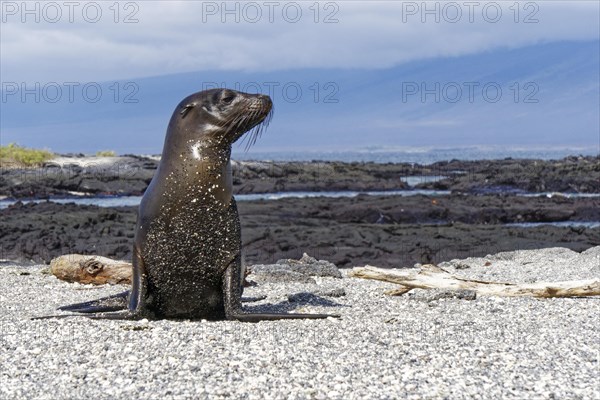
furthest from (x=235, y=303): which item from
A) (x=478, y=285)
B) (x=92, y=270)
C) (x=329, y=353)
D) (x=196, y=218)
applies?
(x=92, y=270)

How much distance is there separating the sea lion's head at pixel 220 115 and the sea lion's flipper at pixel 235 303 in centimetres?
114

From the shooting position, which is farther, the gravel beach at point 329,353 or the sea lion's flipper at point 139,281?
the sea lion's flipper at point 139,281

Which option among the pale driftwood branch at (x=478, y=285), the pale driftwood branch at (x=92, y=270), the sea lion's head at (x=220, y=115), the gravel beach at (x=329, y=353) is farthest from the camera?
the pale driftwood branch at (x=92, y=270)

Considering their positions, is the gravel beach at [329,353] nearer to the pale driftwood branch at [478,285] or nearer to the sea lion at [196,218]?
the pale driftwood branch at [478,285]

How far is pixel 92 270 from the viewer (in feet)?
39.5

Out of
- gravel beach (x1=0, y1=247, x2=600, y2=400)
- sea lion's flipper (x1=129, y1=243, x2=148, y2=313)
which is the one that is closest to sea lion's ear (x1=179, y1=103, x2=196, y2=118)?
sea lion's flipper (x1=129, y1=243, x2=148, y2=313)

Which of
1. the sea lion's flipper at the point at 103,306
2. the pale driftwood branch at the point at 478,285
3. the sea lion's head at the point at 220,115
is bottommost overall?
the pale driftwood branch at the point at 478,285

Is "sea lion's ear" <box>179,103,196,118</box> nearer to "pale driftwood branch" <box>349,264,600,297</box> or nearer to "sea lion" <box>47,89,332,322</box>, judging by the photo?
"sea lion" <box>47,89,332,322</box>

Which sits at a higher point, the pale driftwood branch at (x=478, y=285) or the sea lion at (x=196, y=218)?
the sea lion at (x=196, y=218)

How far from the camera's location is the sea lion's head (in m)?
8.17

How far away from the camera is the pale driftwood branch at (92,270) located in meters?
11.9

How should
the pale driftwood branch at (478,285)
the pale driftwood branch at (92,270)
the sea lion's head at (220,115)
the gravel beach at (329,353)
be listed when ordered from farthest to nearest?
the pale driftwood branch at (92,270) < the pale driftwood branch at (478,285) < the sea lion's head at (220,115) < the gravel beach at (329,353)

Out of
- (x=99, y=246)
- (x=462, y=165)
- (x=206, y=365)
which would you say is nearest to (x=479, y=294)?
(x=206, y=365)

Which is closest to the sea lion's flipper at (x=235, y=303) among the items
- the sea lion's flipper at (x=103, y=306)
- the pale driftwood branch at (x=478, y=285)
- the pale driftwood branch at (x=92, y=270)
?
the sea lion's flipper at (x=103, y=306)
